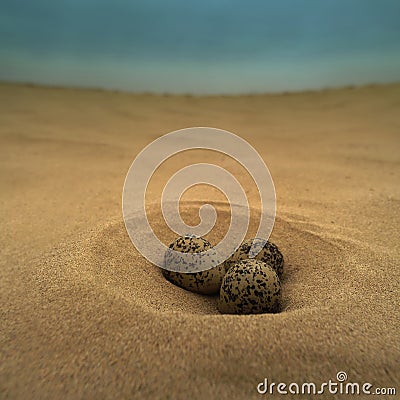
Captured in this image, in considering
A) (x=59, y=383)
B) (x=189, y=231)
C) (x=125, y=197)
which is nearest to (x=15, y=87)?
(x=125, y=197)

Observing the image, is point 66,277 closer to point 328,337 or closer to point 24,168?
point 328,337

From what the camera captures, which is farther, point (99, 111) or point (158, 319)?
point (99, 111)
